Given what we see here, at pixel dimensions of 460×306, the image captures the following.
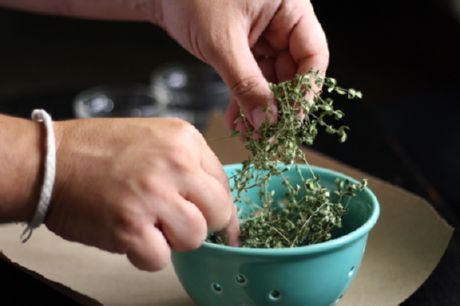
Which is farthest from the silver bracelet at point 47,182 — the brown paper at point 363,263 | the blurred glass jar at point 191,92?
the blurred glass jar at point 191,92

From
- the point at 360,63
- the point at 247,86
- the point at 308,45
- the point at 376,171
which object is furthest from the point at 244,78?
the point at 360,63

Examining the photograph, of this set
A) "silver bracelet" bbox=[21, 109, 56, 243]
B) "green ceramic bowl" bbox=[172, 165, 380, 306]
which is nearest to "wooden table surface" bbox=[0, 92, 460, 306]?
"green ceramic bowl" bbox=[172, 165, 380, 306]

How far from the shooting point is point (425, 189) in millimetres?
1214

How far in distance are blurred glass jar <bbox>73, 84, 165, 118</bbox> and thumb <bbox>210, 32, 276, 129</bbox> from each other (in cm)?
66

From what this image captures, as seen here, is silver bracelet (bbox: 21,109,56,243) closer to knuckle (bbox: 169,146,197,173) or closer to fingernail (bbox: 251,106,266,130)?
knuckle (bbox: 169,146,197,173)

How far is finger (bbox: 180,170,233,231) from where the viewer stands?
0.74 m

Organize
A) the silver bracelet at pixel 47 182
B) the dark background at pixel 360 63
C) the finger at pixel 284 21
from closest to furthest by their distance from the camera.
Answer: the silver bracelet at pixel 47 182 < the finger at pixel 284 21 < the dark background at pixel 360 63

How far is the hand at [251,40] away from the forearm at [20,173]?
0.97 ft

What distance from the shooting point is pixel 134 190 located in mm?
714

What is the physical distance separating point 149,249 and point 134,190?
0.06 meters

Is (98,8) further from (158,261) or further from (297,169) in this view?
(158,261)

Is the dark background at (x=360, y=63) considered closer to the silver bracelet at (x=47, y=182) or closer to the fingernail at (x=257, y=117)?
the fingernail at (x=257, y=117)

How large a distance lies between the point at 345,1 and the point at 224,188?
2274 millimetres

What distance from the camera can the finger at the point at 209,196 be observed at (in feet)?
2.43
